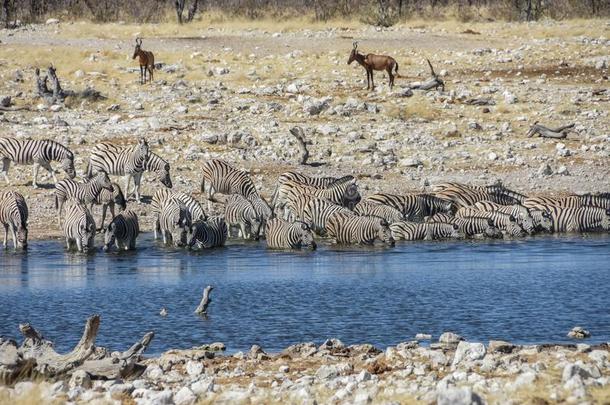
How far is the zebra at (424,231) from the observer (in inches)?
834

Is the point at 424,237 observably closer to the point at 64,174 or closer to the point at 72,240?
the point at 72,240

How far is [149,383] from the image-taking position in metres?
10.1

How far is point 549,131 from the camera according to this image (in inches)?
1136

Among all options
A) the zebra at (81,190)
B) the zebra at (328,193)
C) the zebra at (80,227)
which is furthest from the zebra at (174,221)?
the zebra at (328,193)

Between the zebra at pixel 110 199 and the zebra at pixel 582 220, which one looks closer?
the zebra at pixel 110 199

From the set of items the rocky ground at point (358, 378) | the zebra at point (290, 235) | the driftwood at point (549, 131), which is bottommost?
the rocky ground at point (358, 378)

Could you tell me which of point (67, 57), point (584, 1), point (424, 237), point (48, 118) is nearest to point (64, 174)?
point (48, 118)

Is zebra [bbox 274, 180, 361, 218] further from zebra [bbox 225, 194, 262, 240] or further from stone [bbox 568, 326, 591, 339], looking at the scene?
stone [bbox 568, 326, 591, 339]

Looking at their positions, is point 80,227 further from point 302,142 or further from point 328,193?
point 302,142

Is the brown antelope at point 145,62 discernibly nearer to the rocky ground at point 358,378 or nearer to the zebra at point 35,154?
Answer: the zebra at point 35,154

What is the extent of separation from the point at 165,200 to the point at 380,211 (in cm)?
359

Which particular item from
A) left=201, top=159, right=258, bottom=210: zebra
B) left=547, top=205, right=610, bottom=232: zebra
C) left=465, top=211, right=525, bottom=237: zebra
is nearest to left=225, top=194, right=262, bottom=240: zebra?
left=201, top=159, right=258, bottom=210: zebra

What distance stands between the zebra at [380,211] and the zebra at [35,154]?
225 inches

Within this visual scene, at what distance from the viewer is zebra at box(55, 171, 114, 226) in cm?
2180
